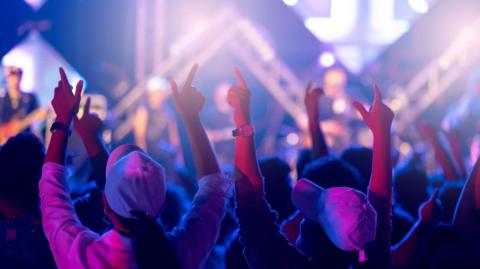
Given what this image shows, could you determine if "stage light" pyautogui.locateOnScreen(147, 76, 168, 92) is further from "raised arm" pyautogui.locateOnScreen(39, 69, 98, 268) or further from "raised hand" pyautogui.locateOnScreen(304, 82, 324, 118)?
"raised arm" pyautogui.locateOnScreen(39, 69, 98, 268)

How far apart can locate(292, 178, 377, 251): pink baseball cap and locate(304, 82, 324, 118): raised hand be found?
1.34 m

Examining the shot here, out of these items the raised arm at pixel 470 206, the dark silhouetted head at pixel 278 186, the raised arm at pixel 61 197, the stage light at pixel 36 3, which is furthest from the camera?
the stage light at pixel 36 3

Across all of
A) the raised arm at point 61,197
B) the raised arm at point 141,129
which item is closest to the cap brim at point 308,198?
the raised arm at point 61,197

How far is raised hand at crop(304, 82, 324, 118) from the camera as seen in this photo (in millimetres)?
3141

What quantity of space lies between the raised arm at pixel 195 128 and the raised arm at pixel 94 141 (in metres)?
0.60

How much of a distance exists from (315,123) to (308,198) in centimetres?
138

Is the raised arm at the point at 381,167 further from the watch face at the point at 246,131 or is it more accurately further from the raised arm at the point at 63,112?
the raised arm at the point at 63,112

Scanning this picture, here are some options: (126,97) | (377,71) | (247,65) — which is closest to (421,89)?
(377,71)

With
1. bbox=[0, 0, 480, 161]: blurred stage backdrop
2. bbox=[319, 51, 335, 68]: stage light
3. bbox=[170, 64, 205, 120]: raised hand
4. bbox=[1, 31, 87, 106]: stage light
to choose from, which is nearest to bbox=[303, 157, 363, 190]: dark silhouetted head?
bbox=[170, 64, 205, 120]: raised hand

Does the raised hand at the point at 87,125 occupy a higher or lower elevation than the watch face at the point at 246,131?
higher

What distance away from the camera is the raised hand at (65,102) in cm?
214

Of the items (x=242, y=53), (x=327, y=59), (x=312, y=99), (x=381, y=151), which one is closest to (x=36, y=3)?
(x=242, y=53)

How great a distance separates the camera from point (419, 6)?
1304cm

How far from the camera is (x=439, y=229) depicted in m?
2.39
